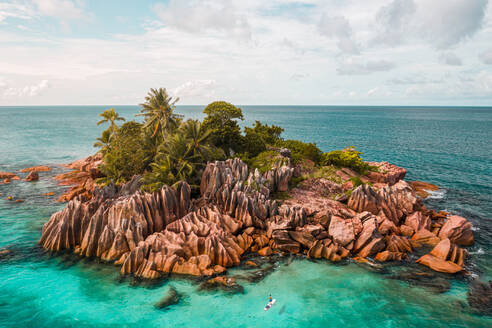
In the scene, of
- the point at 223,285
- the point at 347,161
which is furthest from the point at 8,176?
the point at 347,161

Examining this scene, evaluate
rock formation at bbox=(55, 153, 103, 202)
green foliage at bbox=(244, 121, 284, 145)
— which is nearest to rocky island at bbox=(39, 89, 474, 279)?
rock formation at bbox=(55, 153, 103, 202)

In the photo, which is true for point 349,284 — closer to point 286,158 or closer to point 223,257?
point 223,257

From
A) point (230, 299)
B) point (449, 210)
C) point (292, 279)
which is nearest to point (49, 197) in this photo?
point (230, 299)

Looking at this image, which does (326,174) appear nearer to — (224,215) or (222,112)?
(224,215)

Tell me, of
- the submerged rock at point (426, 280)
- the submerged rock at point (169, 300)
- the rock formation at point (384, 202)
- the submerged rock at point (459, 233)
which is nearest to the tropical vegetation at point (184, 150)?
the rock formation at point (384, 202)

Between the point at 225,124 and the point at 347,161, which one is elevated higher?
the point at 225,124

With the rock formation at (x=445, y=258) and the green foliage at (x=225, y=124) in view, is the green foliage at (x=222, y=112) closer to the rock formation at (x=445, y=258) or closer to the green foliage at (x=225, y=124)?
the green foliage at (x=225, y=124)

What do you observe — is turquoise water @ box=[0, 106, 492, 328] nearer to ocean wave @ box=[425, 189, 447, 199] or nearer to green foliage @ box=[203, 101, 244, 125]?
ocean wave @ box=[425, 189, 447, 199]
